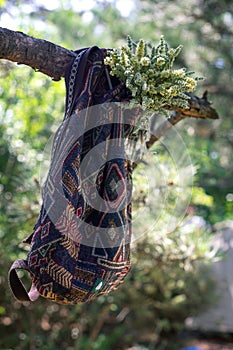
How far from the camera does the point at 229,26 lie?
5.13 metres

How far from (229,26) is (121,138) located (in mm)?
4260

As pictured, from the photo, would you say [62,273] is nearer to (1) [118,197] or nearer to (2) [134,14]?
(1) [118,197]

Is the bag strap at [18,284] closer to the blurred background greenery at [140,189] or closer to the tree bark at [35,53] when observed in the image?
the tree bark at [35,53]

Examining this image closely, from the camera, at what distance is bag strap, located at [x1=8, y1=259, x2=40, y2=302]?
45.4 inches

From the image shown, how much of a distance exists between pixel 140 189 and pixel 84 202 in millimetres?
972

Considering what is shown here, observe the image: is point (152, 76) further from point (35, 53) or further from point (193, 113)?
point (193, 113)

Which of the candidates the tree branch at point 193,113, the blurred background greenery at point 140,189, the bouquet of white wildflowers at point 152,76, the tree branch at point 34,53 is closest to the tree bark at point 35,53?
the tree branch at point 34,53

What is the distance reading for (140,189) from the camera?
2.12 m

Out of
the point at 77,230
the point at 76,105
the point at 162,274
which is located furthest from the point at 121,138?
the point at 162,274

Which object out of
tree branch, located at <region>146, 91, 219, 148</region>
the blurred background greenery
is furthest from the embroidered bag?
the blurred background greenery

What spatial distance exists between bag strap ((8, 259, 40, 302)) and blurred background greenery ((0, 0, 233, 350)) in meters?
0.82

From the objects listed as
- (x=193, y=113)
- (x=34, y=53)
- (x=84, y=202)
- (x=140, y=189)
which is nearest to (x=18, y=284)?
(x=84, y=202)

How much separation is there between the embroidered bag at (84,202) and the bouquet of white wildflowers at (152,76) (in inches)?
2.8

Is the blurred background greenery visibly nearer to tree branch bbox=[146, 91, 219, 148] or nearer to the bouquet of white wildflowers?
tree branch bbox=[146, 91, 219, 148]
